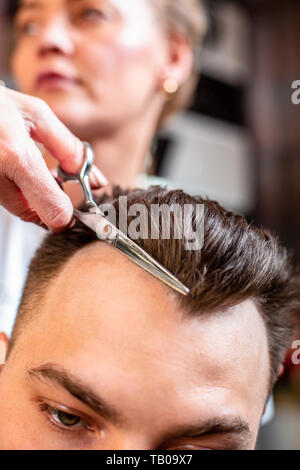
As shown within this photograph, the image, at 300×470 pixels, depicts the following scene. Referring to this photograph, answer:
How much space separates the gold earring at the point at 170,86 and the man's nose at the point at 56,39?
0.38 m

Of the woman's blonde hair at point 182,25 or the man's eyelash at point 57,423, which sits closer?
the man's eyelash at point 57,423

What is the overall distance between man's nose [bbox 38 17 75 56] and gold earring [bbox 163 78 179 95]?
1.25 feet

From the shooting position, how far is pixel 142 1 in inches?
70.1

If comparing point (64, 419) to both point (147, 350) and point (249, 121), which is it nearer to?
point (147, 350)

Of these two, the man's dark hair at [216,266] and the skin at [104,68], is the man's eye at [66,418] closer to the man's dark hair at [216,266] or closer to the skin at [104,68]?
the man's dark hair at [216,266]

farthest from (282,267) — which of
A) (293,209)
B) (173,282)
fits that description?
(293,209)

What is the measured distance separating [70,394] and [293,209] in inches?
128

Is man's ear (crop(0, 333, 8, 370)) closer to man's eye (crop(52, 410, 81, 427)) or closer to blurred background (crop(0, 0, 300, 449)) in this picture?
man's eye (crop(52, 410, 81, 427))

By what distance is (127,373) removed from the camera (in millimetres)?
812

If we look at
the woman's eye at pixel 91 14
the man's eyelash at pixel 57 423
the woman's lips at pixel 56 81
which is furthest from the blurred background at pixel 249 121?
the man's eyelash at pixel 57 423

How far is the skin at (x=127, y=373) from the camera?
808 millimetres

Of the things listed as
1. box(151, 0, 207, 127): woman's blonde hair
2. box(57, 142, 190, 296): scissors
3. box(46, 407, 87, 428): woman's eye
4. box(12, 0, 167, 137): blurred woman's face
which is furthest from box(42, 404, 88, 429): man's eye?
box(151, 0, 207, 127): woman's blonde hair

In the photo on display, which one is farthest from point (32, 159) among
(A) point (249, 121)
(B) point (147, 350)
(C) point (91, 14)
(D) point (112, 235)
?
(A) point (249, 121)

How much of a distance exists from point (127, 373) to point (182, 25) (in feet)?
4.70
